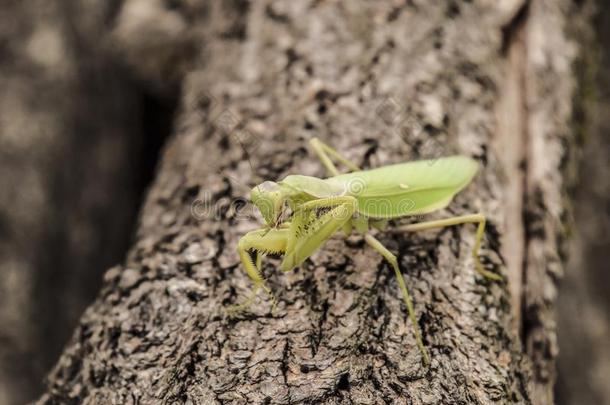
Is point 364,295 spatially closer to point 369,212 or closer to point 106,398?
point 369,212

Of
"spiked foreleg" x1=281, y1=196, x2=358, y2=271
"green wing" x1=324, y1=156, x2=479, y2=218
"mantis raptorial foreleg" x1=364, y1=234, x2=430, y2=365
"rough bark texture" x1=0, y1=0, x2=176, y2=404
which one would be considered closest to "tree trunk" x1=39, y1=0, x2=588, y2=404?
"mantis raptorial foreleg" x1=364, y1=234, x2=430, y2=365

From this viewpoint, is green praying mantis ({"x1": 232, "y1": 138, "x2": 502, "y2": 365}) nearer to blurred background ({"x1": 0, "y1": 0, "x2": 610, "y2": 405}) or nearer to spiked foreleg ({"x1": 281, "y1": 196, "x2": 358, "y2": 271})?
spiked foreleg ({"x1": 281, "y1": 196, "x2": 358, "y2": 271})

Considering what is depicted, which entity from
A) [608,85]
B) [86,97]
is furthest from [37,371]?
[608,85]

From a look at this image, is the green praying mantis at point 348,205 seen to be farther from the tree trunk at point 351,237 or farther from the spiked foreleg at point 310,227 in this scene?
the tree trunk at point 351,237

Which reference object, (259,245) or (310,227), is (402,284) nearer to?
(310,227)

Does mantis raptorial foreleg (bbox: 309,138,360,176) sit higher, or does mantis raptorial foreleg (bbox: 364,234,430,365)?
mantis raptorial foreleg (bbox: 309,138,360,176)

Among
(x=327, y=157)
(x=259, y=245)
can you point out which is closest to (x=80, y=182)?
(x=327, y=157)
